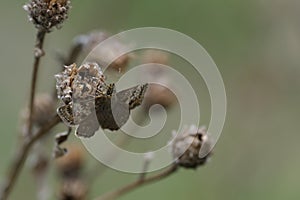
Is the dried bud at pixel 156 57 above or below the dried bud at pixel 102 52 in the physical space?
above

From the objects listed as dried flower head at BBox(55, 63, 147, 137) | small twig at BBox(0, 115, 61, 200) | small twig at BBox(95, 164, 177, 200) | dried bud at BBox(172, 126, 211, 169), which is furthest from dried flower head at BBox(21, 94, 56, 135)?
dried flower head at BBox(55, 63, 147, 137)

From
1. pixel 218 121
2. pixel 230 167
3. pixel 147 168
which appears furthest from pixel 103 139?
pixel 230 167

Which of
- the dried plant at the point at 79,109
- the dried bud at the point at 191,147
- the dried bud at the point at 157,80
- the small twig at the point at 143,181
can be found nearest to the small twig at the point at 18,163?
the dried plant at the point at 79,109

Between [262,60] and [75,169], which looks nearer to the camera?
[75,169]

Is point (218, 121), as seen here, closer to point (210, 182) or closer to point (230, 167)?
point (230, 167)

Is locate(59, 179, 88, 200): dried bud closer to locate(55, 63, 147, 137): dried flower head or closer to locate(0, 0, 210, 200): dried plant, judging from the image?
locate(0, 0, 210, 200): dried plant

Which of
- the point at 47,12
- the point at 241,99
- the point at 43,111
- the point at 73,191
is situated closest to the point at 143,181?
the point at 73,191

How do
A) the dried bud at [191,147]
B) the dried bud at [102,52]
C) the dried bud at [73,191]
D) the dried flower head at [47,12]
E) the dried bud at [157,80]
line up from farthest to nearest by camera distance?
the dried bud at [157,80], the dried bud at [73,191], the dried bud at [102,52], the dried bud at [191,147], the dried flower head at [47,12]

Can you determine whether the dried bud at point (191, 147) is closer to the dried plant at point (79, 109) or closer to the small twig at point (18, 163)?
the dried plant at point (79, 109)
